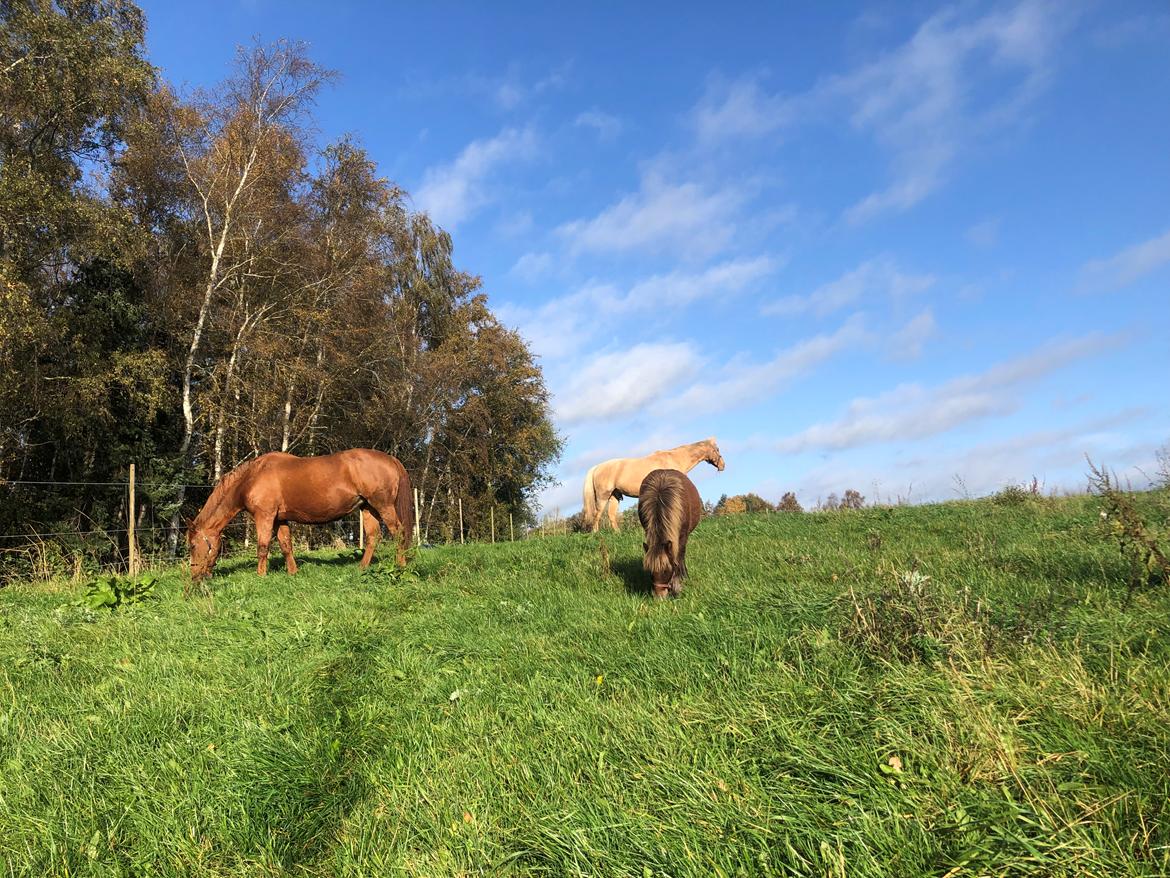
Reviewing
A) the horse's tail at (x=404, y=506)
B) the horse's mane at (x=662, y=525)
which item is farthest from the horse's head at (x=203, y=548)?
the horse's mane at (x=662, y=525)

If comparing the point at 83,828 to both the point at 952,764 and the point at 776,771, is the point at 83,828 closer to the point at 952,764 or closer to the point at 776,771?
the point at 776,771

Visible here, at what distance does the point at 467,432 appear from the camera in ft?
109

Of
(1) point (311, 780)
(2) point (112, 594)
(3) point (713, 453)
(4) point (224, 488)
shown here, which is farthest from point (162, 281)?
(1) point (311, 780)

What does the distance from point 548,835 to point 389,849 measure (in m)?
0.79

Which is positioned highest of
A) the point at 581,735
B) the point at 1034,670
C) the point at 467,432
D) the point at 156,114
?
the point at 156,114

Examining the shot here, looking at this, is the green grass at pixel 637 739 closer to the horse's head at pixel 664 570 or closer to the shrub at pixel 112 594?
the horse's head at pixel 664 570

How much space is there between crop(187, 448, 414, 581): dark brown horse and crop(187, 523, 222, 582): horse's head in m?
0.02

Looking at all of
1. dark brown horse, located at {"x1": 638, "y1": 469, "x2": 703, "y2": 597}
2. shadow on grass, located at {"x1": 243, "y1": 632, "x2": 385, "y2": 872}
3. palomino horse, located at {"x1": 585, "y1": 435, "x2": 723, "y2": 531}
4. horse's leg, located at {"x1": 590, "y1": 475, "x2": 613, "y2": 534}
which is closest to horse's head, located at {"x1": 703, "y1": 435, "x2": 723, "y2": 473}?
palomino horse, located at {"x1": 585, "y1": 435, "x2": 723, "y2": 531}

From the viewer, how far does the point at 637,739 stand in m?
3.23

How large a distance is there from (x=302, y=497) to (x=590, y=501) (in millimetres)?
9172

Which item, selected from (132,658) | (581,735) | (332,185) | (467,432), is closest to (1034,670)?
(581,735)

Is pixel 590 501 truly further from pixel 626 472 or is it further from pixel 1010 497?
pixel 1010 497

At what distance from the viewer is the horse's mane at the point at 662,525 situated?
661 cm

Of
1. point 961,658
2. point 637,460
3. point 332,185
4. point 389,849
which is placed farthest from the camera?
point 332,185
